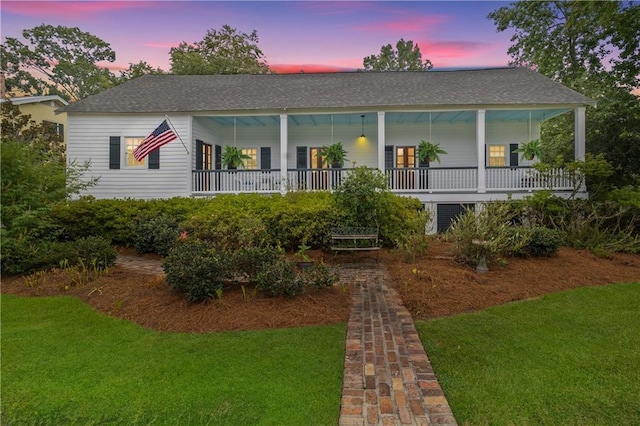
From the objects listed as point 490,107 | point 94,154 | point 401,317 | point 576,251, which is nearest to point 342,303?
point 401,317

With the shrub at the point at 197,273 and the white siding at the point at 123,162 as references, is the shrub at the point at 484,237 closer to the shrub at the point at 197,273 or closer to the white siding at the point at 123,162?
the shrub at the point at 197,273

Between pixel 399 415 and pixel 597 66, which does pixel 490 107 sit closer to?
pixel 597 66

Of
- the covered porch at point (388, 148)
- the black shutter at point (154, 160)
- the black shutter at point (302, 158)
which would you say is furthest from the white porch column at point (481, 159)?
the black shutter at point (154, 160)

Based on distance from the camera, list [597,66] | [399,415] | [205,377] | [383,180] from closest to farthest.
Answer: [399,415]
[205,377]
[383,180]
[597,66]

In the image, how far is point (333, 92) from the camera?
14.7 metres

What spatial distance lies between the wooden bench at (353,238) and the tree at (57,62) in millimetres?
32985

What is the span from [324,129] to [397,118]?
3333 millimetres

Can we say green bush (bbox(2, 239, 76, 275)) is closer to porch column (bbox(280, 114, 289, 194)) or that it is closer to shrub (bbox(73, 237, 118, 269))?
shrub (bbox(73, 237, 118, 269))

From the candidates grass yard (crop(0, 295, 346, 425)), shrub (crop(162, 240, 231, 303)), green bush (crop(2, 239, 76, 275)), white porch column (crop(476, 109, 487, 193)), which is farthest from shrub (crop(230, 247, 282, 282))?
white porch column (crop(476, 109, 487, 193))

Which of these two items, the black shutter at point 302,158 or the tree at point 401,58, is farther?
the tree at point 401,58

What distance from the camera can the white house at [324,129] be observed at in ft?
42.1

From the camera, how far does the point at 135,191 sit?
14000mm

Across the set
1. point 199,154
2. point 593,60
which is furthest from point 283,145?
point 593,60

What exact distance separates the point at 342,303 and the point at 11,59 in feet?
141
